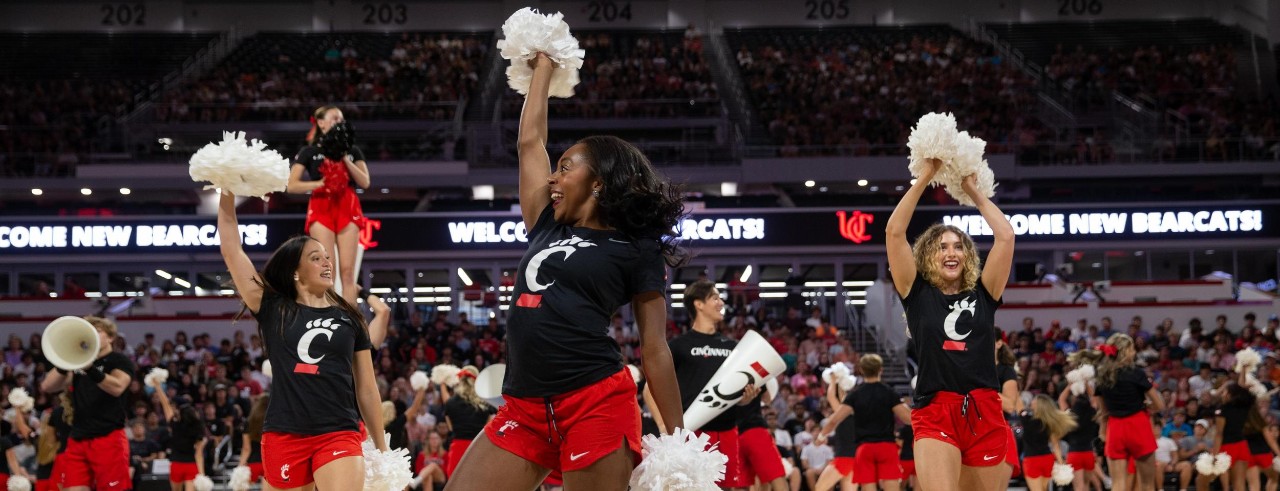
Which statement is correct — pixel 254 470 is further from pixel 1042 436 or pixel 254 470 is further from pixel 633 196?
pixel 633 196

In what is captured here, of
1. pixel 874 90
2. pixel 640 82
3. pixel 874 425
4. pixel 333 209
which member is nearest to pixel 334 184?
pixel 333 209

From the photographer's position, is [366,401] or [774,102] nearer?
[366,401]

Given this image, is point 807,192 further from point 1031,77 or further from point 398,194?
point 398,194

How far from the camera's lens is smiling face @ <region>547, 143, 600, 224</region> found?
3.62m

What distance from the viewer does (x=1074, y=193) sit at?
25828 millimetres

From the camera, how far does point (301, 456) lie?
16.2ft

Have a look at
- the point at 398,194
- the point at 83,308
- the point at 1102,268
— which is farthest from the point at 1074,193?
the point at 83,308

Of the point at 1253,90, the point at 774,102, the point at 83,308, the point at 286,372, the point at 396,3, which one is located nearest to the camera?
the point at 286,372

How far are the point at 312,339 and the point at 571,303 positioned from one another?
1.95 meters

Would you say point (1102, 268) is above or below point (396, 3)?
below

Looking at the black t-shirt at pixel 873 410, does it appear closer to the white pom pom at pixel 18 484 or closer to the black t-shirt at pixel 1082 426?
the black t-shirt at pixel 1082 426

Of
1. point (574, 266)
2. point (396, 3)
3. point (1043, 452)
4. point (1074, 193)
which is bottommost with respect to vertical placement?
point (1043, 452)

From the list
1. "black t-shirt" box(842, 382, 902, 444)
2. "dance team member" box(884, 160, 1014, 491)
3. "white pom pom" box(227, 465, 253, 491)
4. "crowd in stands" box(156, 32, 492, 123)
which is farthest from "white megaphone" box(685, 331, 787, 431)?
"crowd in stands" box(156, 32, 492, 123)

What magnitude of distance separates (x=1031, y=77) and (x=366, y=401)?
25969mm
